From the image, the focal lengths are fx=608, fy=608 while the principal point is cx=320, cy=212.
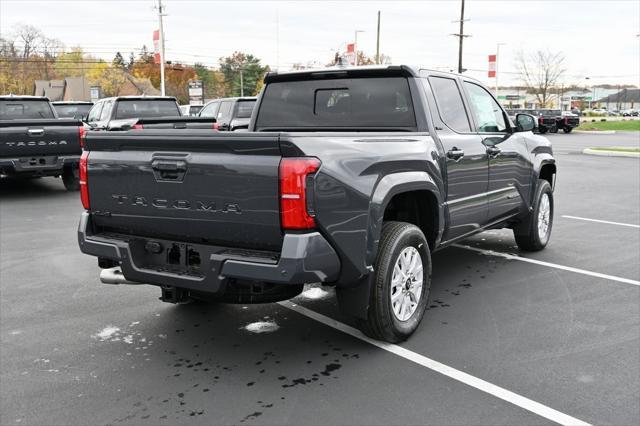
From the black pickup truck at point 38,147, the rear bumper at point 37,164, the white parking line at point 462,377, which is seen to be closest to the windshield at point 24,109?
the black pickup truck at point 38,147

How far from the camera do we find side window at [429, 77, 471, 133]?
16.8ft

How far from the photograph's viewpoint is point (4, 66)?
8038cm

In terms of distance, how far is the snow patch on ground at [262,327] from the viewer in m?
4.59

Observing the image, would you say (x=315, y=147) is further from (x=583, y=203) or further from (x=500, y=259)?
(x=583, y=203)

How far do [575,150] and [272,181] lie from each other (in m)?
23.5

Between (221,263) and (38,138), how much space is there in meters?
8.79

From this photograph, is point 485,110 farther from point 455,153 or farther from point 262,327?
point 262,327

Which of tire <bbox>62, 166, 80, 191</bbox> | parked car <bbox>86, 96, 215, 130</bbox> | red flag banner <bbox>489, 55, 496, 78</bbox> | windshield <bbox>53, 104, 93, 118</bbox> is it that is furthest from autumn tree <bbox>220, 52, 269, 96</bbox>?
tire <bbox>62, 166, 80, 191</bbox>

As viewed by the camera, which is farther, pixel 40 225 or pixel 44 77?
pixel 44 77

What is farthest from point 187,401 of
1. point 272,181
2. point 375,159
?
point 375,159

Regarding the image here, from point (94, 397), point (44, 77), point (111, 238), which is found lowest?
point (94, 397)

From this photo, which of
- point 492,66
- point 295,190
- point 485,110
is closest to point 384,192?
point 295,190

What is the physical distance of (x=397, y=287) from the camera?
13.9ft

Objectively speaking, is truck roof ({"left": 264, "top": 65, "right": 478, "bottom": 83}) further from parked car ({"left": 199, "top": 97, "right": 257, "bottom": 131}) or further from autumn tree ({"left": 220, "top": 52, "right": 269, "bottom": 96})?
autumn tree ({"left": 220, "top": 52, "right": 269, "bottom": 96})
